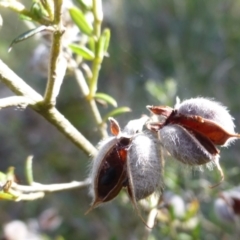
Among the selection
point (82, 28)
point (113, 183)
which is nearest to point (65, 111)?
point (82, 28)

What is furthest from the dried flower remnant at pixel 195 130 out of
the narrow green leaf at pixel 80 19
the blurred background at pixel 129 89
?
the blurred background at pixel 129 89

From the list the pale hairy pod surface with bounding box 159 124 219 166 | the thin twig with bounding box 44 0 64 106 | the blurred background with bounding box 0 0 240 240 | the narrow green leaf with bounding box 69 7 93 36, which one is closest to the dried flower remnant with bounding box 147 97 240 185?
the pale hairy pod surface with bounding box 159 124 219 166

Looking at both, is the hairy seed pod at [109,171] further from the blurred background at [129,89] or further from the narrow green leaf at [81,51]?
the blurred background at [129,89]

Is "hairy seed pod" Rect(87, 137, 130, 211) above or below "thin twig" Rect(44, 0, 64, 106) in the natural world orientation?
below

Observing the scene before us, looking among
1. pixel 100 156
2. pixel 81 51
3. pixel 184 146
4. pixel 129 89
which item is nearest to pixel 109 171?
pixel 100 156

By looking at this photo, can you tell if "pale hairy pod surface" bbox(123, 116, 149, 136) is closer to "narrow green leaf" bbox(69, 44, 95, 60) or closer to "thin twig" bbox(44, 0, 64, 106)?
"thin twig" bbox(44, 0, 64, 106)

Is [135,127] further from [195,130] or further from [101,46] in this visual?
[101,46]
